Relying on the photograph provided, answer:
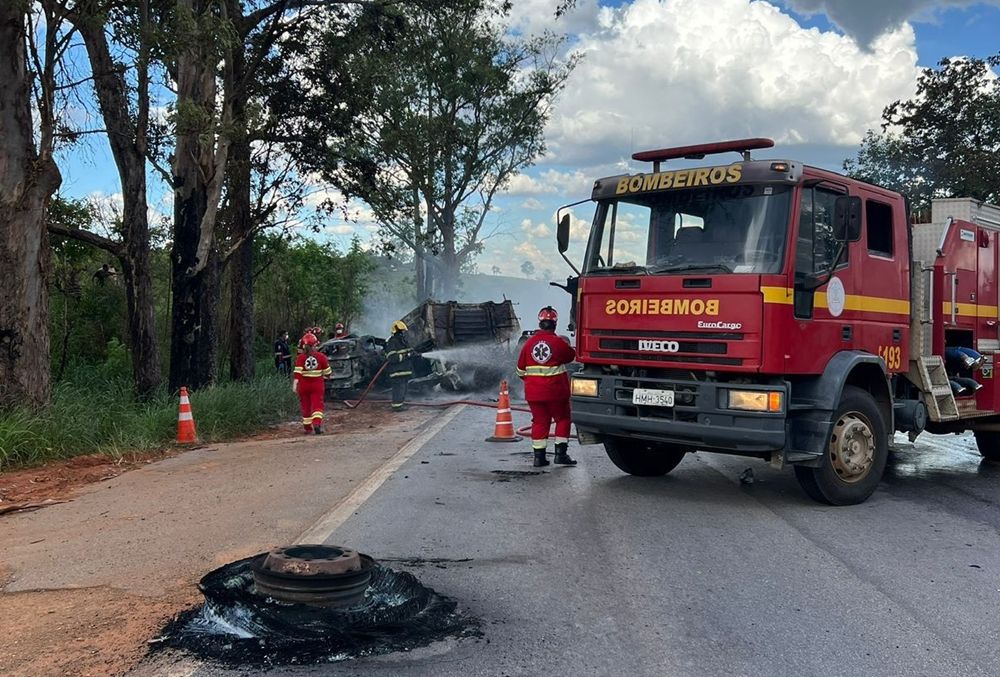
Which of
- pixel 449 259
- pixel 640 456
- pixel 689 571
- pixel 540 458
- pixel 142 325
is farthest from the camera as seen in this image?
pixel 449 259

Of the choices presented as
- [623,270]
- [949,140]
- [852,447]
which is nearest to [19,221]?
[623,270]

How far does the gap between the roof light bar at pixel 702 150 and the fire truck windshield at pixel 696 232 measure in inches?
15.6

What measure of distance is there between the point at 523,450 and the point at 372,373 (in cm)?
937

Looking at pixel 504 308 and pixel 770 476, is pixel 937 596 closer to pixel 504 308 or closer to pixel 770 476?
pixel 770 476

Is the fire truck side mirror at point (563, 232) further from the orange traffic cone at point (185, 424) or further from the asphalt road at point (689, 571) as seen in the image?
the orange traffic cone at point (185, 424)

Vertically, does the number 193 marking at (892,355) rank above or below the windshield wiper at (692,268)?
below

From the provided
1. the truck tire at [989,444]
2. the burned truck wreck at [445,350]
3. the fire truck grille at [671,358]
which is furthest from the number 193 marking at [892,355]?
the burned truck wreck at [445,350]

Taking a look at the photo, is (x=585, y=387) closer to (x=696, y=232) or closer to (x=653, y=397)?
(x=653, y=397)

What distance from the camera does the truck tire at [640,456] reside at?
848cm

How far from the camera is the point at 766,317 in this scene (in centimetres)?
659

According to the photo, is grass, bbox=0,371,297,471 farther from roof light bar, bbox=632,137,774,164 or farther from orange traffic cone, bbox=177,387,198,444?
roof light bar, bbox=632,137,774,164

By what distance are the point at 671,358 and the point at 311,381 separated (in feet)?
22.9

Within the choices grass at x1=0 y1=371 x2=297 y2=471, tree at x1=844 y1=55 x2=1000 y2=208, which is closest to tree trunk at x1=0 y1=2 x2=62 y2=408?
grass at x1=0 y1=371 x2=297 y2=471

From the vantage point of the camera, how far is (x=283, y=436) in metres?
12.7
